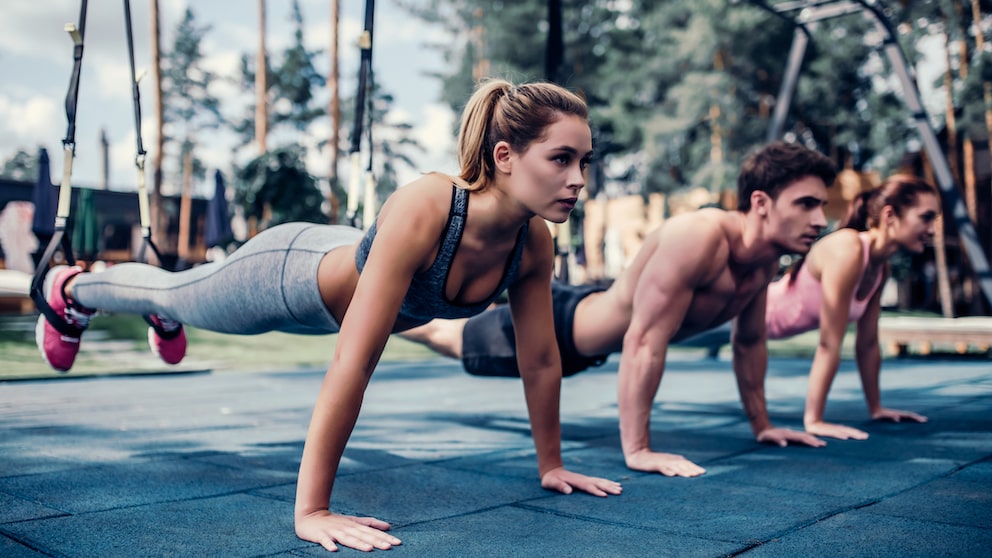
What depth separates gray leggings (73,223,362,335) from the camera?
2750 mm

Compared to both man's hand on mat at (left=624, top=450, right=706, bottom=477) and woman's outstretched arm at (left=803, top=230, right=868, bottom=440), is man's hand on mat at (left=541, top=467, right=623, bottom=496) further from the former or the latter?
woman's outstretched arm at (left=803, top=230, right=868, bottom=440)

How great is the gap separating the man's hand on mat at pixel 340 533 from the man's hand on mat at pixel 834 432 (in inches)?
102

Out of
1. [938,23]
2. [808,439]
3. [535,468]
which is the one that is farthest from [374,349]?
[938,23]

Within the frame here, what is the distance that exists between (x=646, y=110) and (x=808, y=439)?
22633 millimetres

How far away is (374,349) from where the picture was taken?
2127mm

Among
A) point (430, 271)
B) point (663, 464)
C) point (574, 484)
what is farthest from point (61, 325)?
point (663, 464)

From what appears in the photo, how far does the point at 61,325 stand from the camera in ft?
11.8

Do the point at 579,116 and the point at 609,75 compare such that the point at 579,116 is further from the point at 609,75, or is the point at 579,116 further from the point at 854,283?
the point at 609,75

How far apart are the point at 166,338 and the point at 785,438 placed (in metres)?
3.01

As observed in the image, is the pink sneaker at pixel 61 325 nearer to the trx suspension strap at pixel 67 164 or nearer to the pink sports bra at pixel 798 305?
the trx suspension strap at pixel 67 164

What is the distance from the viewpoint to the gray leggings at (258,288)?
2.75 meters

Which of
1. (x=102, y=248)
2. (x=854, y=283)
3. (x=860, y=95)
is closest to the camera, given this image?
(x=854, y=283)

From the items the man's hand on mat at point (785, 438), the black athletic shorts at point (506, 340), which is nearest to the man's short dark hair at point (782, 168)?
the black athletic shorts at point (506, 340)

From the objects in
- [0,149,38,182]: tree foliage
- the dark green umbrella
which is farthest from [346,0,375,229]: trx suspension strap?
[0,149,38,182]: tree foliage
